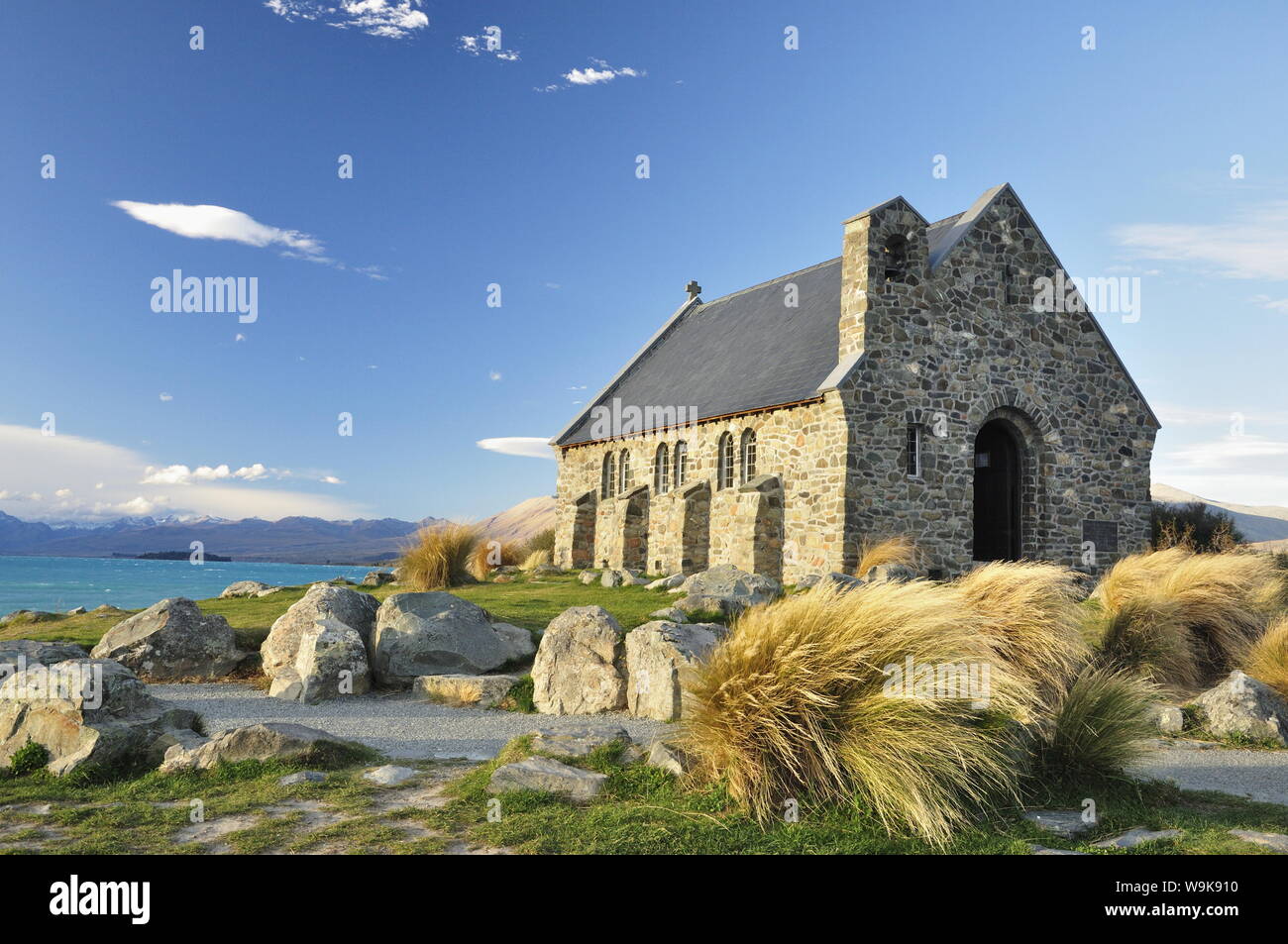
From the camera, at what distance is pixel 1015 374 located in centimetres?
2194

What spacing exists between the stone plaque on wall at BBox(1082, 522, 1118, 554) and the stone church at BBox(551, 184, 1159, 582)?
0.05m

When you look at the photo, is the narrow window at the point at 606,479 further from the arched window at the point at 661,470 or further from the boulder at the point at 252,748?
the boulder at the point at 252,748

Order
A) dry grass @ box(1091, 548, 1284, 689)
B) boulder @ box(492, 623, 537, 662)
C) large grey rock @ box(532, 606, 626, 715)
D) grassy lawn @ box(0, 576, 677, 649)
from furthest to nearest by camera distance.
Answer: grassy lawn @ box(0, 576, 677, 649) → boulder @ box(492, 623, 537, 662) → dry grass @ box(1091, 548, 1284, 689) → large grey rock @ box(532, 606, 626, 715)

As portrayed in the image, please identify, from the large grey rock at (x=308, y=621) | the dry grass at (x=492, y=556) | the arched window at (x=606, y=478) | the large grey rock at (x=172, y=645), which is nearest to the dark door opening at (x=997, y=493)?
the arched window at (x=606, y=478)

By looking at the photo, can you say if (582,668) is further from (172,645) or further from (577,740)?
(172,645)

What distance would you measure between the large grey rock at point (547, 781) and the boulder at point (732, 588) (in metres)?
6.82

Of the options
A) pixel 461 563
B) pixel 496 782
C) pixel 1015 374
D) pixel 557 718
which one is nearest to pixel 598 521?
pixel 461 563

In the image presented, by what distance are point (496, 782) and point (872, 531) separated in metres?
14.9

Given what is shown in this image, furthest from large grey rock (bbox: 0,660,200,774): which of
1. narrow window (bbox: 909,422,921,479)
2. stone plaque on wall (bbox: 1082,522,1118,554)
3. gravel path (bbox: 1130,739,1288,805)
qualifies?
stone plaque on wall (bbox: 1082,522,1118,554)

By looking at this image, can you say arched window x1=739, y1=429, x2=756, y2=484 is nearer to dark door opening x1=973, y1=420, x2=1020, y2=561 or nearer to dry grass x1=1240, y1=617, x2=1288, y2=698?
dark door opening x1=973, y1=420, x2=1020, y2=561

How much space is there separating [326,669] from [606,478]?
1937cm

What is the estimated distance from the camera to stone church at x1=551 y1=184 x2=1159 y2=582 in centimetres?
2006

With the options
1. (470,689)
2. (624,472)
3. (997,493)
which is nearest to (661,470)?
(624,472)
